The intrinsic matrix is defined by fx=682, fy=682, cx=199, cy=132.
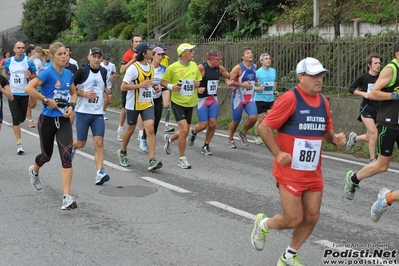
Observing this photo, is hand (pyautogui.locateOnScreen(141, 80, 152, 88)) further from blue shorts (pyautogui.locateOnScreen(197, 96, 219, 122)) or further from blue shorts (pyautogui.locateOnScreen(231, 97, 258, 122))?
blue shorts (pyautogui.locateOnScreen(231, 97, 258, 122))

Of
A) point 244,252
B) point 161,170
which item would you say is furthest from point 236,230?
point 161,170

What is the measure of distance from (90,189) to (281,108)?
433 centimetres

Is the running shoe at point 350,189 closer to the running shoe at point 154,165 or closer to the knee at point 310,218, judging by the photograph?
the knee at point 310,218

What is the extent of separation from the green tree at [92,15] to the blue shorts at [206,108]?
2199 cm

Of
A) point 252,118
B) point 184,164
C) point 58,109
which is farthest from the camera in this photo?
point 252,118

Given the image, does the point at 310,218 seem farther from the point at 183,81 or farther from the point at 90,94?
the point at 183,81

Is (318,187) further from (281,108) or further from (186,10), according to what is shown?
(186,10)

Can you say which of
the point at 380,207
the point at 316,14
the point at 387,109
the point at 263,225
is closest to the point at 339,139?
the point at 263,225

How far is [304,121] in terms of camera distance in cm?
559

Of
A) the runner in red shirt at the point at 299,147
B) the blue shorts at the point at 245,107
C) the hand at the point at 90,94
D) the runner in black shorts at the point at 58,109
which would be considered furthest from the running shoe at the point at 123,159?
the runner in red shirt at the point at 299,147

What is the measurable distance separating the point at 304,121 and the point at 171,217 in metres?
2.59

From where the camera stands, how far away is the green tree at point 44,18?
36500 mm

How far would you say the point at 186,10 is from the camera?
27.2 m

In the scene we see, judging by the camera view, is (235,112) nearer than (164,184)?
No
